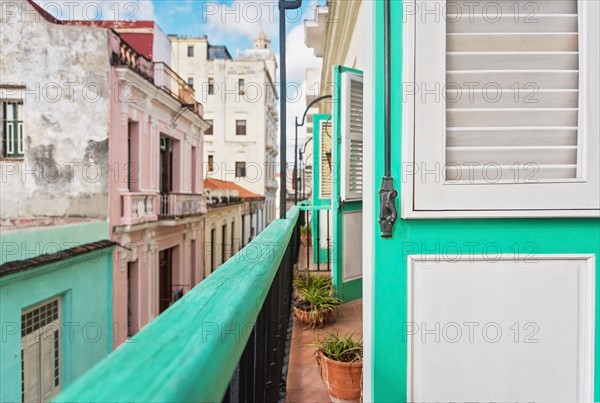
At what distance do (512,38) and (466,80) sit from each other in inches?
9.1

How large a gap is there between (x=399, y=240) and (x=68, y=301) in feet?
24.3

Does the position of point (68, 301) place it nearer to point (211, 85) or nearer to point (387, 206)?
point (387, 206)

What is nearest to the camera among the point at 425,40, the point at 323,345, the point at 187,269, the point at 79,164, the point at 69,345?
the point at 425,40

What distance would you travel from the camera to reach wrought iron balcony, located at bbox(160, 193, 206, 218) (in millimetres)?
11492

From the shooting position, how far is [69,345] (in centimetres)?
735

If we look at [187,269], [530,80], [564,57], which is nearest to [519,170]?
[530,80]

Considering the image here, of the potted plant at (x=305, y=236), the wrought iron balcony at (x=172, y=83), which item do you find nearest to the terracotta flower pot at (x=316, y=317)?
the potted plant at (x=305, y=236)

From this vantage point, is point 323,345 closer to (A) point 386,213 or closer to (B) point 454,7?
(A) point 386,213

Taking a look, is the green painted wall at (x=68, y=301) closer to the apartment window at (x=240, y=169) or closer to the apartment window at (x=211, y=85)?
the apartment window at (x=240, y=169)

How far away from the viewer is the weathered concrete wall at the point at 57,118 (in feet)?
27.7

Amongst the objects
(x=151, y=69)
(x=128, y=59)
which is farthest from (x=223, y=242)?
(x=128, y=59)

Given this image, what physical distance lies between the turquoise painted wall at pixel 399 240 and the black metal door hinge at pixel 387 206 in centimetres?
3

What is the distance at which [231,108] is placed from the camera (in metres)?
28.9

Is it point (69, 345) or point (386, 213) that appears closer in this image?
point (386, 213)
